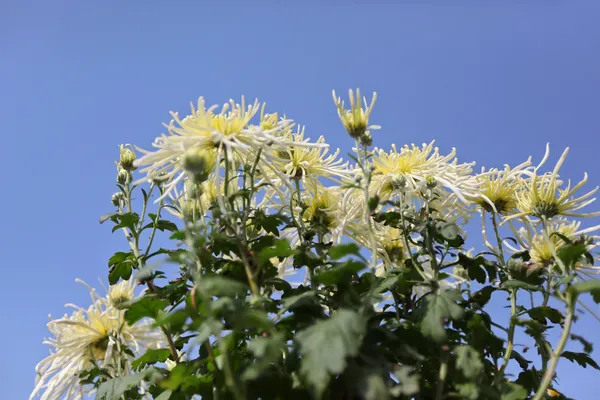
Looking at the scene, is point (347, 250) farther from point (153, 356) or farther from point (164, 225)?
point (164, 225)

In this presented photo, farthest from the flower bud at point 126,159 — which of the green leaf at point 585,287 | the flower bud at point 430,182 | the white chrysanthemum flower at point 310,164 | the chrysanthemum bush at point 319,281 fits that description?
the green leaf at point 585,287

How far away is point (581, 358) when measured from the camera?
4.20ft

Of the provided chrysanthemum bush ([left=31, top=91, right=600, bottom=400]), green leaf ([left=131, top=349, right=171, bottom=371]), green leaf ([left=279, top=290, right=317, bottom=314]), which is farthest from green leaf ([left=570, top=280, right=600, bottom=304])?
green leaf ([left=131, top=349, right=171, bottom=371])

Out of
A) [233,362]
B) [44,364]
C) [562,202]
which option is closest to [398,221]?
[562,202]

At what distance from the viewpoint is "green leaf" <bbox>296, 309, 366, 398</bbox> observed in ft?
2.53

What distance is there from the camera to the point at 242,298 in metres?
1.05

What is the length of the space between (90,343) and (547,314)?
137 cm

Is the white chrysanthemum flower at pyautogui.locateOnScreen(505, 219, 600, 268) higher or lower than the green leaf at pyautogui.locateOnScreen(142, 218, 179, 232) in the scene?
lower

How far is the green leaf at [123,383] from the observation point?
1104 mm

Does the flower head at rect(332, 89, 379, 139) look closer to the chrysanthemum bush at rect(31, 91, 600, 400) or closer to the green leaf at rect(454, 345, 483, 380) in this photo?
the chrysanthemum bush at rect(31, 91, 600, 400)

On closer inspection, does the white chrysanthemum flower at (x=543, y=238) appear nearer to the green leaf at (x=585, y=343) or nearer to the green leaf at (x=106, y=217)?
the green leaf at (x=585, y=343)

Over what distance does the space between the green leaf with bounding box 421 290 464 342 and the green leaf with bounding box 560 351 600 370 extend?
36 cm

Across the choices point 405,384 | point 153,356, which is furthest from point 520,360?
point 153,356

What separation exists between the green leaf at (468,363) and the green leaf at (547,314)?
14.8 inches
